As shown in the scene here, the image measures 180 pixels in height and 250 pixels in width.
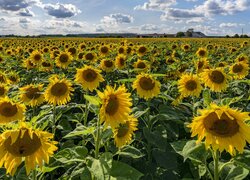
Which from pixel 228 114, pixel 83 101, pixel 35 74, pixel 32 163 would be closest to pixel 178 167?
pixel 228 114

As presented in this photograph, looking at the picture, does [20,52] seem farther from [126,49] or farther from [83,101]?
[83,101]

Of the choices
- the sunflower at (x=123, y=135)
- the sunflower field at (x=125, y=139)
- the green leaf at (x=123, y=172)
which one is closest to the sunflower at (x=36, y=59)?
the sunflower field at (x=125, y=139)

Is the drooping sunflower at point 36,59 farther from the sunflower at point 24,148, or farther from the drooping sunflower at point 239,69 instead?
the sunflower at point 24,148

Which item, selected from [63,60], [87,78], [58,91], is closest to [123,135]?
[58,91]

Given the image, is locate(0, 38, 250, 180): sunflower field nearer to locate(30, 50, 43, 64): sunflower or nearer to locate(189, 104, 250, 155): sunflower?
locate(189, 104, 250, 155): sunflower

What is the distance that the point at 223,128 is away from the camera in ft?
10.5

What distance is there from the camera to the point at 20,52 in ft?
54.7

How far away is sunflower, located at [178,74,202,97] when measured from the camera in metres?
6.72

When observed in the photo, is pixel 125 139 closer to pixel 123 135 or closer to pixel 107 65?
pixel 123 135

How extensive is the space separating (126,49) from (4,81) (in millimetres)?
6336

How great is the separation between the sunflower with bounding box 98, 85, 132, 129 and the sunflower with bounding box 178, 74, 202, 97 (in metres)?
3.11

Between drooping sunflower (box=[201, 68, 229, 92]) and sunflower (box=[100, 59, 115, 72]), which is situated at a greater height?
drooping sunflower (box=[201, 68, 229, 92])

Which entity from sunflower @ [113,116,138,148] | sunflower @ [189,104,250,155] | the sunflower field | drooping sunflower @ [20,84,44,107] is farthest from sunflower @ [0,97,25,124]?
sunflower @ [189,104,250,155]

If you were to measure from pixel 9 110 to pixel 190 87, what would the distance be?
314 cm
